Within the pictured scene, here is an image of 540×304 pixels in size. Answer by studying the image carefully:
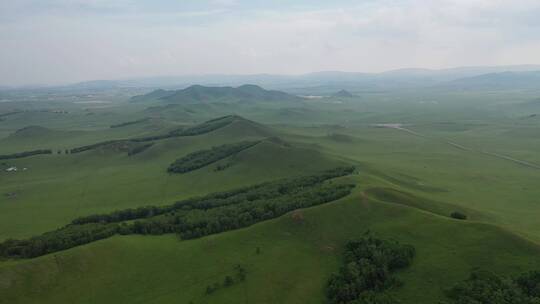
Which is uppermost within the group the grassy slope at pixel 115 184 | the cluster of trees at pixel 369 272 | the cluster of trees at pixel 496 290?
the cluster of trees at pixel 496 290

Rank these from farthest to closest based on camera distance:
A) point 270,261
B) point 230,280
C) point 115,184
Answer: point 115,184 → point 270,261 → point 230,280

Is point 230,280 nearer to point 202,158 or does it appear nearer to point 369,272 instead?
point 369,272

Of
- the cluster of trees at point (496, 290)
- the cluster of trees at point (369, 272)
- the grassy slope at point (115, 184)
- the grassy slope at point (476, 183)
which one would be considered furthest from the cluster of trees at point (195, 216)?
the cluster of trees at point (496, 290)

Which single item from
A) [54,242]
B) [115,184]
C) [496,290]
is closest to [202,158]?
[115,184]

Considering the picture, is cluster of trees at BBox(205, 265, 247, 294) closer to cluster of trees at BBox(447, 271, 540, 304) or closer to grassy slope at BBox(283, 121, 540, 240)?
cluster of trees at BBox(447, 271, 540, 304)

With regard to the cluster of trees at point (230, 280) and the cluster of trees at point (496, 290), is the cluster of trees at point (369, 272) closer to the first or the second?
the cluster of trees at point (496, 290)

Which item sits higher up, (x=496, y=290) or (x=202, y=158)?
(x=496, y=290)

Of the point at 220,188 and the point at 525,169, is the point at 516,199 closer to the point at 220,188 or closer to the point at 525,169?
the point at 525,169

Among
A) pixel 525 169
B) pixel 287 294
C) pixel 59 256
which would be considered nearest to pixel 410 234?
pixel 287 294
